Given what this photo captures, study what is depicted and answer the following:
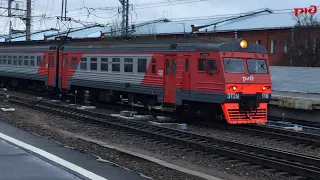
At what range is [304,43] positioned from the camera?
43469 millimetres

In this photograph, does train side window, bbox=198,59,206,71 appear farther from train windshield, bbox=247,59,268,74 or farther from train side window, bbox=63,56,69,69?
train side window, bbox=63,56,69,69

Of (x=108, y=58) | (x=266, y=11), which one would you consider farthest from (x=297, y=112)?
(x=266, y=11)

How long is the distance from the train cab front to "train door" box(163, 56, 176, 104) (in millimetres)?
2373

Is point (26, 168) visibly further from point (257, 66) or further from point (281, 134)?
point (257, 66)

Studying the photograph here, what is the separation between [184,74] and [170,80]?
2.88 ft

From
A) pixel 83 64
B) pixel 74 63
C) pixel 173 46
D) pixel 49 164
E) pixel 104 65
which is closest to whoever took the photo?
pixel 49 164

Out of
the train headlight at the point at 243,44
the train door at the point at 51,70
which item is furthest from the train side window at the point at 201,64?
the train door at the point at 51,70

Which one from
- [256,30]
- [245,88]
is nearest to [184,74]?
[245,88]

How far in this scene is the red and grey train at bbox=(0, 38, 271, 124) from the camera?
1577 cm

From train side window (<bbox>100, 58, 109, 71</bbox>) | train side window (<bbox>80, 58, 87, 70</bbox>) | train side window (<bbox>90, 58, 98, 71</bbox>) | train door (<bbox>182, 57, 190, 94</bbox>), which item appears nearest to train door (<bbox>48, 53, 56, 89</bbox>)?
train side window (<bbox>80, 58, 87, 70</bbox>)

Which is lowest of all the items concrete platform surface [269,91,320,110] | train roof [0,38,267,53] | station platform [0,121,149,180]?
station platform [0,121,149,180]

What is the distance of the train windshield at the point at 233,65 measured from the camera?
15.8 meters

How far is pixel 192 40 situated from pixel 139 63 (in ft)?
10.4

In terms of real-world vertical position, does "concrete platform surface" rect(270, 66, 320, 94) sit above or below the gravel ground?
above
